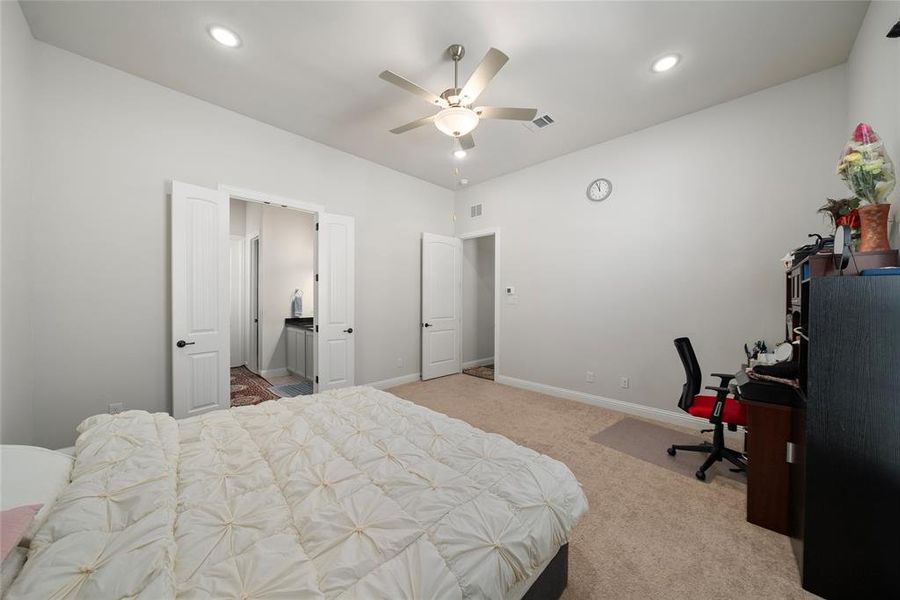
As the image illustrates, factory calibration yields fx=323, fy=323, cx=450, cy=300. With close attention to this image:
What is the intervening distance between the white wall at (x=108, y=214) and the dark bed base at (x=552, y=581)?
328 centimetres

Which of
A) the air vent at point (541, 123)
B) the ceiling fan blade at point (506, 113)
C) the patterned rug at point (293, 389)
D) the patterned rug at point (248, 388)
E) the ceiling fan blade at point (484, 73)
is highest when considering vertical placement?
the air vent at point (541, 123)

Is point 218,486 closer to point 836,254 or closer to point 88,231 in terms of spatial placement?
point 88,231

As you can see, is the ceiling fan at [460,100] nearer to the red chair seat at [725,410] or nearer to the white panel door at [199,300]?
the white panel door at [199,300]

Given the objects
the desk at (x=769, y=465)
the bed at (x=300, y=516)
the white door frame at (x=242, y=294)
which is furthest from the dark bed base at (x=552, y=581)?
the white door frame at (x=242, y=294)

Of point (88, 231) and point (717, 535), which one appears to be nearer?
point (717, 535)

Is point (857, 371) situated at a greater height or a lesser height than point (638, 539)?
greater

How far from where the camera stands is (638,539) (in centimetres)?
177

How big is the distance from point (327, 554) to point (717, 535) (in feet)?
6.94

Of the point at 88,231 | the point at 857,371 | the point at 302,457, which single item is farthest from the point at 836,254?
the point at 88,231

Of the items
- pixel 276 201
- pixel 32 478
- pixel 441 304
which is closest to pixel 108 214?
pixel 276 201

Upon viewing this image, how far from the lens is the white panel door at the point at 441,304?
494 cm

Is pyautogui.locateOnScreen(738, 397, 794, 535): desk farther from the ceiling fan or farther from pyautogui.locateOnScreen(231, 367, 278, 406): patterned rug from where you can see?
pyautogui.locateOnScreen(231, 367, 278, 406): patterned rug

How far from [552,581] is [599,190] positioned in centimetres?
375

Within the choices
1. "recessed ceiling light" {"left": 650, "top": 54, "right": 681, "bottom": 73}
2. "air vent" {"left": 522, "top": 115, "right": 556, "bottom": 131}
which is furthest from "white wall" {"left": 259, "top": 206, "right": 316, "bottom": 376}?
"recessed ceiling light" {"left": 650, "top": 54, "right": 681, "bottom": 73}
